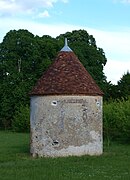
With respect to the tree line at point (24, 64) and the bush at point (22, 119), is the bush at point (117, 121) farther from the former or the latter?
the tree line at point (24, 64)

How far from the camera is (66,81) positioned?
91.7 feet

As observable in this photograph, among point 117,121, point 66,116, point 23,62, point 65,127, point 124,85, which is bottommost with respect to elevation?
point 117,121

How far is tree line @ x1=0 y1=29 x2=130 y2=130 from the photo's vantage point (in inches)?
2430

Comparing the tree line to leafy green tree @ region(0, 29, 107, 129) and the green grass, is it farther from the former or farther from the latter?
the green grass

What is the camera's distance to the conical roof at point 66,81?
27.7m

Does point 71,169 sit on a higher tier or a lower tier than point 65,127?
lower

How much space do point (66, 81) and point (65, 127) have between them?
2.54m

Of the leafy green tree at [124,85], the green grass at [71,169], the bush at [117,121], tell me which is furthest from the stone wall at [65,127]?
the leafy green tree at [124,85]

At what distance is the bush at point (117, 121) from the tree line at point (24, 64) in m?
17.4

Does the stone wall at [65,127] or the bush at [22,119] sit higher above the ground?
the stone wall at [65,127]

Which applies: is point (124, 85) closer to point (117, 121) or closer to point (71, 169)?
point (117, 121)

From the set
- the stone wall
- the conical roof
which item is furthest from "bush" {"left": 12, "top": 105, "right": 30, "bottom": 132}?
the stone wall

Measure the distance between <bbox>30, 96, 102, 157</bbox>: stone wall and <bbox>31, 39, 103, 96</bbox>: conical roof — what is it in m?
0.35

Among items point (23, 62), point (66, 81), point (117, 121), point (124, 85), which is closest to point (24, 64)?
point (23, 62)
